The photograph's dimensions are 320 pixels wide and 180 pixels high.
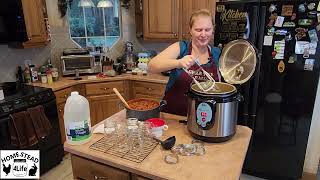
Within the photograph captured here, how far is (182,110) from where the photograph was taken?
155 cm

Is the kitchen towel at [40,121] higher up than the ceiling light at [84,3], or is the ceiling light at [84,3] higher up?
the ceiling light at [84,3]

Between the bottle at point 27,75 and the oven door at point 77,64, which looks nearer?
the bottle at point 27,75

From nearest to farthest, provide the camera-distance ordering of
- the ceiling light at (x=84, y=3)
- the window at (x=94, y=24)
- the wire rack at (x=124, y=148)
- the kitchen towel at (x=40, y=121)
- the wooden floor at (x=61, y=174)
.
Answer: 1. the wire rack at (x=124, y=148)
2. the kitchen towel at (x=40, y=121)
3. the wooden floor at (x=61, y=174)
4. the ceiling light at (x=84, y=3)
5. the window at (x=94, y=24)

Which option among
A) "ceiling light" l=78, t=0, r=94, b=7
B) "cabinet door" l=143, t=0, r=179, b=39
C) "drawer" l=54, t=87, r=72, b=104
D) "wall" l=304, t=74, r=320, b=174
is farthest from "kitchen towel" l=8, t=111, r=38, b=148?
"wall" l=304, t=74, r=320, b=174

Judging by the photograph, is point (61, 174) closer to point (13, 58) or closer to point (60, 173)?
point (60, 173)

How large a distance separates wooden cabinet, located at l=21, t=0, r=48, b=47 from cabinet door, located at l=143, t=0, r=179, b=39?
1.15m

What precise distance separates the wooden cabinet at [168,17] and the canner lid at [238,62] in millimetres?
1497

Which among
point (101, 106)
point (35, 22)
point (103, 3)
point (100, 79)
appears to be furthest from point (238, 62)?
point (103, 3)

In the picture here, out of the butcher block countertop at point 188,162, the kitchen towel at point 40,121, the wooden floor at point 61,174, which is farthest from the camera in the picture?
the wooden floor at point 61,174

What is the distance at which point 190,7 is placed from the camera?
275 centimetres

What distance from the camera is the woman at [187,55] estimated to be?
134 cm

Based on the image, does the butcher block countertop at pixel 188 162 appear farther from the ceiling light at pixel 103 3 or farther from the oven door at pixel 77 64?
the ceiling light at pixel 103 3

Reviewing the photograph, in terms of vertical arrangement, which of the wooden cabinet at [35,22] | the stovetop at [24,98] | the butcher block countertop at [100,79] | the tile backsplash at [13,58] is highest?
the wooden cabinet at [35,22]

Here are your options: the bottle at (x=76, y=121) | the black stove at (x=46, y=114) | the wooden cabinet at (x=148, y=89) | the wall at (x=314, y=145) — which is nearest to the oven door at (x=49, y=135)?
the black stove at (x=46, y=114)
